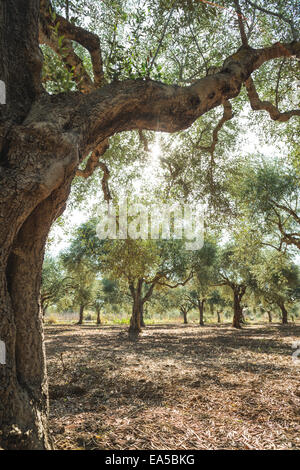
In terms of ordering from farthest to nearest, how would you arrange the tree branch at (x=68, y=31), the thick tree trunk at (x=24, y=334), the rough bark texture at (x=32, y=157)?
1. the tree branch at (x=68, y=31)
2. the rough bark texture at (x=32, y=157)
3. the thick tree trunk at (x=24, y=334)

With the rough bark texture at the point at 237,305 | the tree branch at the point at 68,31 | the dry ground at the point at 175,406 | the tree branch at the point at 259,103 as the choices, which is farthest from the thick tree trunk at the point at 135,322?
the tree branch at the point at 68,31

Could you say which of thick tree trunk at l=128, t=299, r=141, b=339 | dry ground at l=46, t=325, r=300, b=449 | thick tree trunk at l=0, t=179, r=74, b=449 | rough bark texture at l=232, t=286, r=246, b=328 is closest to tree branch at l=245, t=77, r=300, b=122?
thick tree trunk at l=0, t=179, r=74, b=449

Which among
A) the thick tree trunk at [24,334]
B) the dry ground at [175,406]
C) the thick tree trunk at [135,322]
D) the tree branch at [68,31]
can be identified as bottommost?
the thick tree trunk at [135,322]

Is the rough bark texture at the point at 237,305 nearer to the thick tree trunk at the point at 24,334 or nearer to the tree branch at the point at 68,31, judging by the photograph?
the tree branch at the point at 68,31

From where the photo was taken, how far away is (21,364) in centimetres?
257

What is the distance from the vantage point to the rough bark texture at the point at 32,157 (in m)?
2.33

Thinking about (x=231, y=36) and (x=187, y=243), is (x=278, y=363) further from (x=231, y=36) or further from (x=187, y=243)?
(x=187, y=243)

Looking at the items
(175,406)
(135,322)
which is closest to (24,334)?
(175,406)

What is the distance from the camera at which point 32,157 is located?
2.60 metres

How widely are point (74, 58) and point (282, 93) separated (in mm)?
7436

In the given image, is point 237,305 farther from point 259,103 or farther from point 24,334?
point 24,334

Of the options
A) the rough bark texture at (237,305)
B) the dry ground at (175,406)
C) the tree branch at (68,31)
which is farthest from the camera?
the rough bark texture at (237,305)

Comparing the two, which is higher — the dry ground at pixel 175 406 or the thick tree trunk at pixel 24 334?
the thick tree trunk at pixel 24 334

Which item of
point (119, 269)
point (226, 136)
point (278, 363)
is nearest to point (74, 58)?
point (226, 136)
